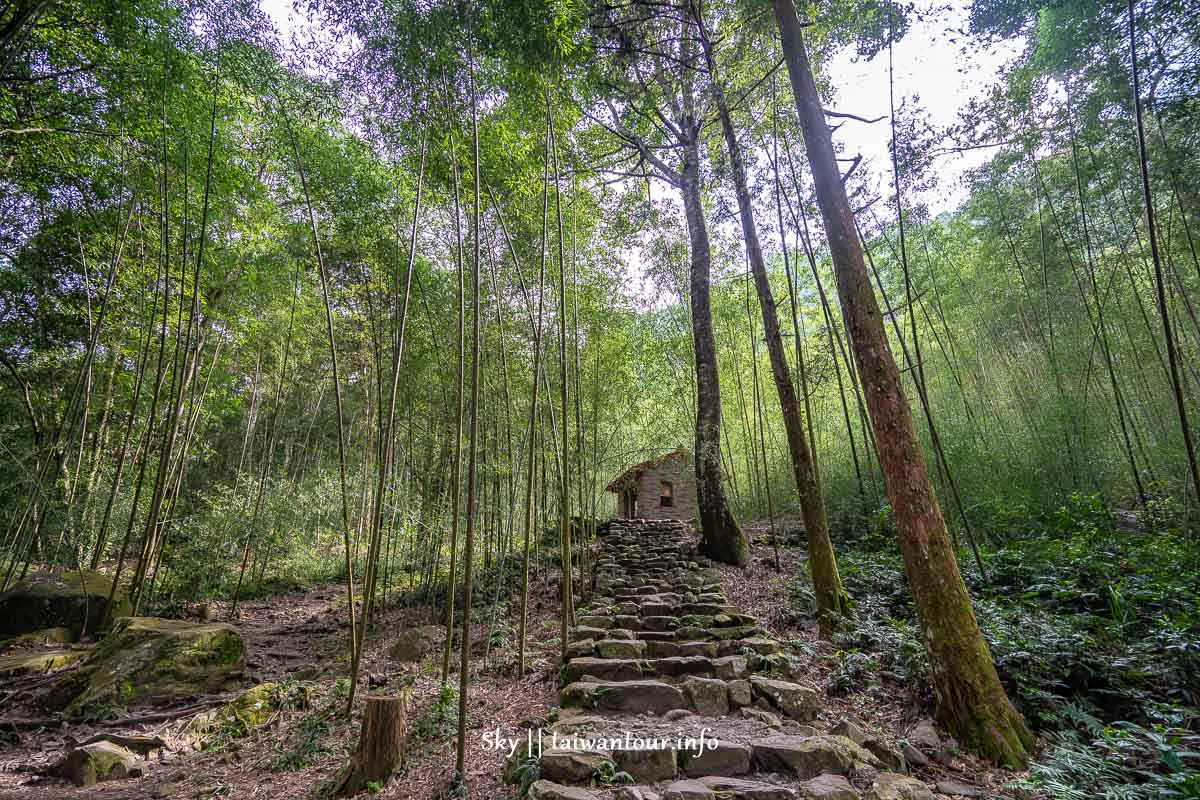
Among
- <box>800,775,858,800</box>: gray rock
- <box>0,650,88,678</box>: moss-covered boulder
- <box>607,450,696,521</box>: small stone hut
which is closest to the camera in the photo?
<box>800,775,858,800</box>: gray rock

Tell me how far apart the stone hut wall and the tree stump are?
9.56 meters

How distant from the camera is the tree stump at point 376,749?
2174 mm

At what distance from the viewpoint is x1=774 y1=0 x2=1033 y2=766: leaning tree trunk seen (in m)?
1.95

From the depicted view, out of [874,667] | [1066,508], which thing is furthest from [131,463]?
[1066,508]

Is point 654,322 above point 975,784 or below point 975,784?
above

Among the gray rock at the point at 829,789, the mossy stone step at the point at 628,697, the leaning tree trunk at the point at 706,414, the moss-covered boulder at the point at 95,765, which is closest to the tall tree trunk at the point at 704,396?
the leaning tree trunk at the point at 706,414

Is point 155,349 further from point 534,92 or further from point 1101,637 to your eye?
point 1101,637

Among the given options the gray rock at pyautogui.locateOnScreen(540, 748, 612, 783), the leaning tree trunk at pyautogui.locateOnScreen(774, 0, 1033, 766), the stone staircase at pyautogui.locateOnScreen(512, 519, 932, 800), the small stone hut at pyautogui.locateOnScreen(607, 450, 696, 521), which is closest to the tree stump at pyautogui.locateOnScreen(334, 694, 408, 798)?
the stone staircase at pyautogui.locateOnScreen(512, 519, 932, 800)

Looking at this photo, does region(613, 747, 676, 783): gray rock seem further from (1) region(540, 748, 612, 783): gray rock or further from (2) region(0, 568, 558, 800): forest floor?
(2) region(0, 568, 558, 800): forest floor

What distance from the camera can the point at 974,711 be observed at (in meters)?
1.95

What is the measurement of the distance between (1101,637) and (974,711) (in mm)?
1291

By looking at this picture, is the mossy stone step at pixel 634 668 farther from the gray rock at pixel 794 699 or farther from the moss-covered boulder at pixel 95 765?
the moss-covered boulder at pixel 95 765

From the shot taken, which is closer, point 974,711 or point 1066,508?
point 974,711

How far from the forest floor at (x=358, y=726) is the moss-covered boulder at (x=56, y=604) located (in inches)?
59.3
